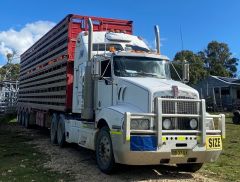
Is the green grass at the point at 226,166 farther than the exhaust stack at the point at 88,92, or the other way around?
the exhaust stack at the point at 88,92

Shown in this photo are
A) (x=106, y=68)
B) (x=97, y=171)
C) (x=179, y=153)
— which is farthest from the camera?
(x=106, y=68)

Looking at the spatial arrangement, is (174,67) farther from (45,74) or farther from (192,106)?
(45,74)

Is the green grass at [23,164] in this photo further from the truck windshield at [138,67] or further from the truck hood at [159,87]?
the truck windshield at [138,67]

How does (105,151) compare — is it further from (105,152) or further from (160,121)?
(160,121)

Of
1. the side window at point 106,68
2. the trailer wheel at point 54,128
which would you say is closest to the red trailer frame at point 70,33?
the trailer wheel at point 54,128

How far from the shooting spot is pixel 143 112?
27.5 feet

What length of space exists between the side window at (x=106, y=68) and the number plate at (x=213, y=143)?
2.81m

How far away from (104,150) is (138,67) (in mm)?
2141

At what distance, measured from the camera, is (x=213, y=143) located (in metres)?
8.56

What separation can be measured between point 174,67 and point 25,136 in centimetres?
907

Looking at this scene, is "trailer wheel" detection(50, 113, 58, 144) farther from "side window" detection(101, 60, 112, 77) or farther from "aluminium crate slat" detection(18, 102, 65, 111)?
"side window" detection(101, 60, 112, 77)

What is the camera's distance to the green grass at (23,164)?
875 cm

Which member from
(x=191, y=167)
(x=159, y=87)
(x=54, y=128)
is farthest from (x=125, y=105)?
(x=54, y=128)

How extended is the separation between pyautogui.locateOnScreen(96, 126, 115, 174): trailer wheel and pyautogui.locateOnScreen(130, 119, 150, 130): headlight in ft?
3.07
